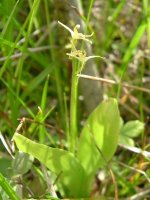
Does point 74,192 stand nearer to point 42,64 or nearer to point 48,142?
point 48,142

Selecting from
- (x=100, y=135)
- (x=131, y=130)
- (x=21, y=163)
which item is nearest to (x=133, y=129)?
(x=131, y=130)

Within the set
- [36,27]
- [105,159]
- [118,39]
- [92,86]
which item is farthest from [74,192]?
[118,39]

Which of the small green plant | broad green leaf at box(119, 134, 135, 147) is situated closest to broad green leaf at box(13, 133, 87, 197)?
the small green plant

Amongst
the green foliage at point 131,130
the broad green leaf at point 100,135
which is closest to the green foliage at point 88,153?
the broad green leaf at point 100,135

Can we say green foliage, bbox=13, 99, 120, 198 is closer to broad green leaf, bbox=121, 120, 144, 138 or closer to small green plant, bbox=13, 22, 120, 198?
small green plant, bbox=13, 22, 120, 198

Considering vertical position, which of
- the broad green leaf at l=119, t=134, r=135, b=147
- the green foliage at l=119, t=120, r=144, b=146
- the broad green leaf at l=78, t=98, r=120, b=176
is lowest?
the broad green leaf at l=119, t=134, r=135, b=147

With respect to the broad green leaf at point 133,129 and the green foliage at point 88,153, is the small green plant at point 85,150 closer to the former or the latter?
the green foliage at point 88,153
